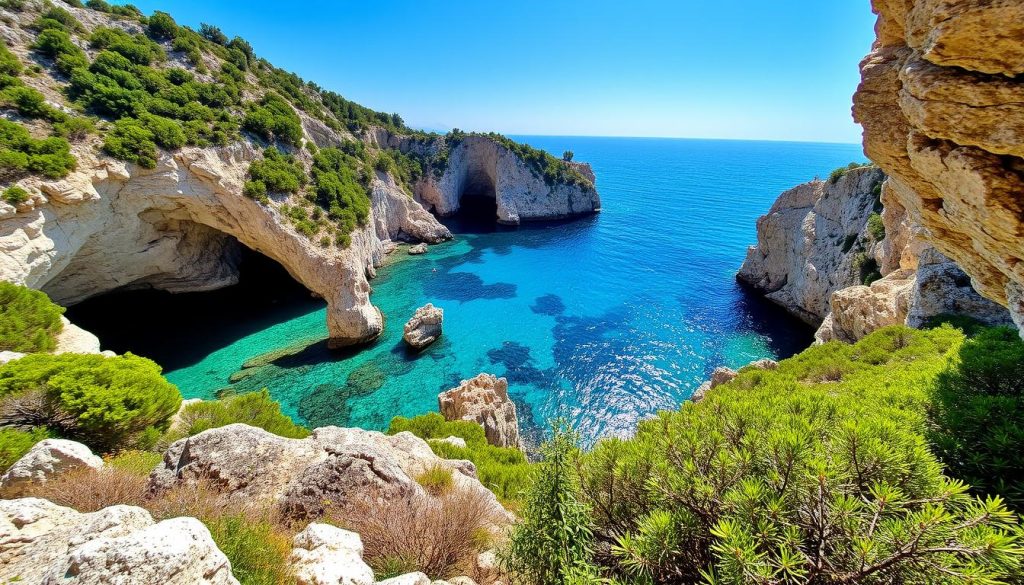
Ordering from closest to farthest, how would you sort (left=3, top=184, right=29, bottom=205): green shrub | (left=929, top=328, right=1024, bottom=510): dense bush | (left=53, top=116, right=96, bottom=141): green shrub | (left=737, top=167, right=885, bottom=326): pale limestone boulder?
(left=929, top=328, right=1024, bottom=510): dense bush, (left=3, top=184, right=29, bottom=205): green shrub, (left=53, top=116, right=96, bottom=141): green shrub, (left=737, top=167, right=885, bottom=326): pale limestone boulder

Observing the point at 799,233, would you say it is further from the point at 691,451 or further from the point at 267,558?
the point at 267,558

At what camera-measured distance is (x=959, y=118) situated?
12.1 ft

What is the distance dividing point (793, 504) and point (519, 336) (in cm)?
2145

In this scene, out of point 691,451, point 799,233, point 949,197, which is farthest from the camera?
point 799,233

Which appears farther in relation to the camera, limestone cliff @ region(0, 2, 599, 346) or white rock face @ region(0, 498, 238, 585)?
limestone cliff @ region(0, 2, 599, 346)

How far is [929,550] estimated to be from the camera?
100 inches

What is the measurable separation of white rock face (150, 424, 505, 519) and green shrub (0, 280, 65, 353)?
8.13m

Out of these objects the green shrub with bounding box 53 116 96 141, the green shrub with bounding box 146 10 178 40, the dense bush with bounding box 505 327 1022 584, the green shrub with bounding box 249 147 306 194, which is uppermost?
the green shrub with bounding box 146 10 178 40

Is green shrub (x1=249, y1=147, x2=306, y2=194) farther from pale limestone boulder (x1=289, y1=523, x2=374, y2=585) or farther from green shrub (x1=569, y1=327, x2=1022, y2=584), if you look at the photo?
green shrub (x1=569, y1=327, x2=1022, y2=584)

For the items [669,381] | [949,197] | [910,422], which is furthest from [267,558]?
[669,381]

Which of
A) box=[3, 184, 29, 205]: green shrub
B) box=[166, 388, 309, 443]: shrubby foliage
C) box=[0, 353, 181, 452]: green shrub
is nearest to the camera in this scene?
box=[0, 353, 181, 452]: green shrub

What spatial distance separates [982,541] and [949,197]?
4.38 meters

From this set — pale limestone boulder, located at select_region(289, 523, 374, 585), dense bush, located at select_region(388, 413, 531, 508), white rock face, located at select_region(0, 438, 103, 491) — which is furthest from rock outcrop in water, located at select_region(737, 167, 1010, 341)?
white rock face, located at select_region(0, 438, 103, 491)

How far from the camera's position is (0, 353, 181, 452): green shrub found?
7418 millimetres
